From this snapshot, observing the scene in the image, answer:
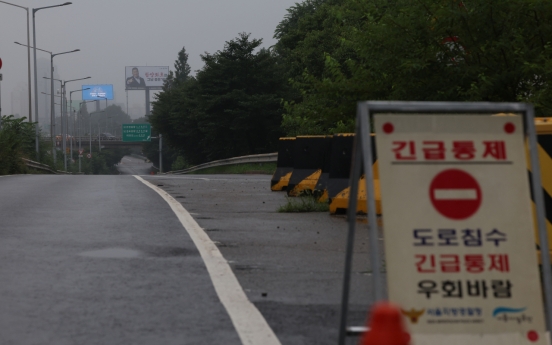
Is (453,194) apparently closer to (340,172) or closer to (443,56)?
(340,172)

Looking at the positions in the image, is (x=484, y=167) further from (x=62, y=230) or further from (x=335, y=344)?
(x=62, y=230)

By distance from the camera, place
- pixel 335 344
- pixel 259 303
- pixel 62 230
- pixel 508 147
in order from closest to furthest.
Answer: pixel 508 147, pixel 335 344, pixel 259 303, pixel 62 230

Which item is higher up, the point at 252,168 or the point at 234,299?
the point at 252,168

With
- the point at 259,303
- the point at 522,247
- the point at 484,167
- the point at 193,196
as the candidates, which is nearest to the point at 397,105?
the point at 484,167

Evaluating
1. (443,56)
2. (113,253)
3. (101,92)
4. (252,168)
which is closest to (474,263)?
(113,253)

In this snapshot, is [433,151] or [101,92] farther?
[101,92]

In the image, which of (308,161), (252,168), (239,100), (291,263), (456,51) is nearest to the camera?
(291,263)

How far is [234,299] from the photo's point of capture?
245 inches

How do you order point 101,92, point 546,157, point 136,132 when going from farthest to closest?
1. point 101,92
2. point 136,132
3. point 546,157

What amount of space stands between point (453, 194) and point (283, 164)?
46.5 ft

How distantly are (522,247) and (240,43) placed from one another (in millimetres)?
61965

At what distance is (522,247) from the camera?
172 inches

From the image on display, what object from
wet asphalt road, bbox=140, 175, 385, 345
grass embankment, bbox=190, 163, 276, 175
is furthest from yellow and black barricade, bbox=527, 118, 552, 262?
grass embankment, bbox=190, 163, 276, 175

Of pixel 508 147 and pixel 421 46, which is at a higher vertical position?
pixel 421 46
